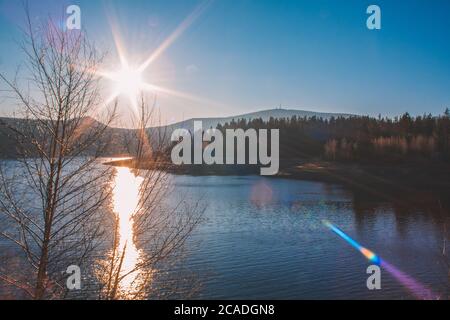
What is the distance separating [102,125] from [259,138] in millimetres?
96184

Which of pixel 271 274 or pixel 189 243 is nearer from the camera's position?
pixel 271 274

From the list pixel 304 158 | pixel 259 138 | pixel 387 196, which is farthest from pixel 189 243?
pixel 259 138

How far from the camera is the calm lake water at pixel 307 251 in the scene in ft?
53.2

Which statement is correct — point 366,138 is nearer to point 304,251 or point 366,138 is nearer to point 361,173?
point 361,173

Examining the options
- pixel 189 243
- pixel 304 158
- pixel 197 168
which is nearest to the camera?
pixel 189 243

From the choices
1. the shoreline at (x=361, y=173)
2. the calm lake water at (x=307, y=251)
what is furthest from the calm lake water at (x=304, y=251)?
the shoreline at (x=361, y=173)

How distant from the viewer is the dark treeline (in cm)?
7962

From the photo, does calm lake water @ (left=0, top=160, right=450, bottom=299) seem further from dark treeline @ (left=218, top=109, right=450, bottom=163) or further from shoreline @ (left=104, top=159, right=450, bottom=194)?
dark treeline @ (left=218, top=109, right=450, bottom=163)

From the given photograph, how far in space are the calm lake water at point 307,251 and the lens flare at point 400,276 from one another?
0.67 feet

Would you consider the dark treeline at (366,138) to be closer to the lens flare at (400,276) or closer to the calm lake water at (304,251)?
the calm lake water at (304,251)

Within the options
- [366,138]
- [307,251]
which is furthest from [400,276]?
[366,138]
